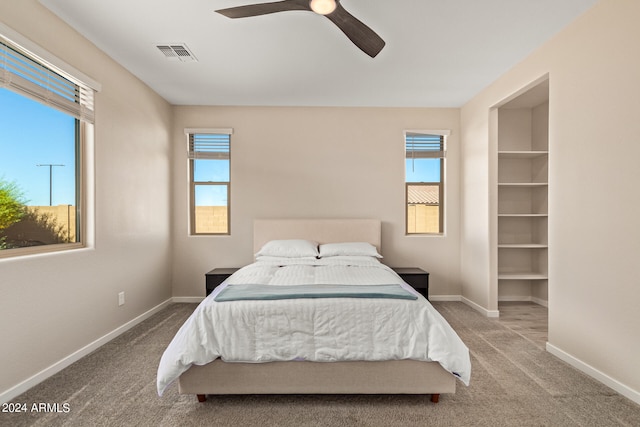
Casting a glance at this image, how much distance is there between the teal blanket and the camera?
2.20m

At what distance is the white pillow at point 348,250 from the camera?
12.8 feet

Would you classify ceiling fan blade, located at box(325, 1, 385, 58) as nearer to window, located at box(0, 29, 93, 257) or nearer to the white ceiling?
the white ceiling

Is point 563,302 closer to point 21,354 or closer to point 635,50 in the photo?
point 635,50

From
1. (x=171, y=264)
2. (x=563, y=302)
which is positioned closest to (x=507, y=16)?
(x=563, y=302)

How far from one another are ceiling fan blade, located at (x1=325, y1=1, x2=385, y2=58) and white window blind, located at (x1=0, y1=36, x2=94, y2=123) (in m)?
1.99

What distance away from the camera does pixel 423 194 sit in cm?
466

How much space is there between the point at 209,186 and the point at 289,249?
152cm

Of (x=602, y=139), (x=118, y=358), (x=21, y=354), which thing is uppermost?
(x=602, y=139)

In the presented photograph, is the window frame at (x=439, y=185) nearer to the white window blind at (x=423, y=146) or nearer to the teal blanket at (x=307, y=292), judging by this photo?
A: the white window blind at (x=423, y=146)

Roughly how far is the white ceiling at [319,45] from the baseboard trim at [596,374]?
8.33 feet

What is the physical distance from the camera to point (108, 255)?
10.1ft

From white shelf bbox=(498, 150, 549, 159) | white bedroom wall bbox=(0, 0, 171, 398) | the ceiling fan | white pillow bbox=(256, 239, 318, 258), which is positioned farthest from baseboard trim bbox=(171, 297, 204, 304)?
white shelf bbox=(498, 150, 549, 159)

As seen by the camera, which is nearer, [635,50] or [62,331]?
[635,50]

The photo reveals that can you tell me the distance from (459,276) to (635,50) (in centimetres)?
309
